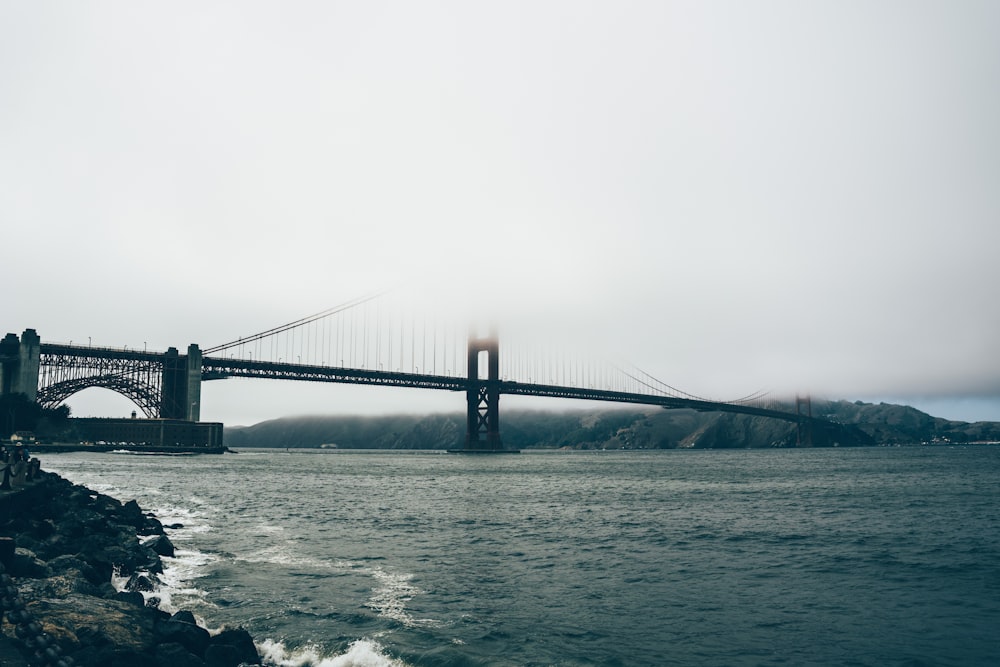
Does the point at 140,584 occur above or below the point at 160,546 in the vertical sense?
above

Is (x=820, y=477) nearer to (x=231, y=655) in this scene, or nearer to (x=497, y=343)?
(x=231, y=655)

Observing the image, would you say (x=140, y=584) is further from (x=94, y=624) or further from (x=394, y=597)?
(x=94, y=624)

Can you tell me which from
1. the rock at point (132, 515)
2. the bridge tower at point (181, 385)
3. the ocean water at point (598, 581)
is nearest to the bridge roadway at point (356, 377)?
the bridge tower at point (181, 385)

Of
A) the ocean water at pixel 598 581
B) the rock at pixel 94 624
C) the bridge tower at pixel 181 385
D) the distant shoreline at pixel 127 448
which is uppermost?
the bridge tower at pixel 181 385

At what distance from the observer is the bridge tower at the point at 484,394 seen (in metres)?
118

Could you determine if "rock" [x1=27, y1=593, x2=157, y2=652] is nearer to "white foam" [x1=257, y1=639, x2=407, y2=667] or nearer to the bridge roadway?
"white foam" [x1=257, y1=639, x2=407, y2=667]

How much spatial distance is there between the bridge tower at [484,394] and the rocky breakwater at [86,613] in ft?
326

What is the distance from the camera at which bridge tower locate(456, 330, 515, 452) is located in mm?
117562

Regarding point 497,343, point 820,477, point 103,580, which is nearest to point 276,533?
point 103,580

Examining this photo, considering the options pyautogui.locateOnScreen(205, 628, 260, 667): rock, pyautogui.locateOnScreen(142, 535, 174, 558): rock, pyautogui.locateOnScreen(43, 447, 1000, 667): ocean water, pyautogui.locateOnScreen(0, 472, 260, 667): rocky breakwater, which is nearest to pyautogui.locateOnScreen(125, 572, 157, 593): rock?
pyautogui.locateOnScreen(0, 472, 260, 667): rocky breakwater

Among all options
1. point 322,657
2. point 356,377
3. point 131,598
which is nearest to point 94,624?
point 131,598

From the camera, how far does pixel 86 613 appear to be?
973cm

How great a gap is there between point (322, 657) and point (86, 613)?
11.6ft

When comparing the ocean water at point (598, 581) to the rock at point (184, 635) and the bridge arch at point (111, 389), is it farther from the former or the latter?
the bridge arch at point (111, 389)
